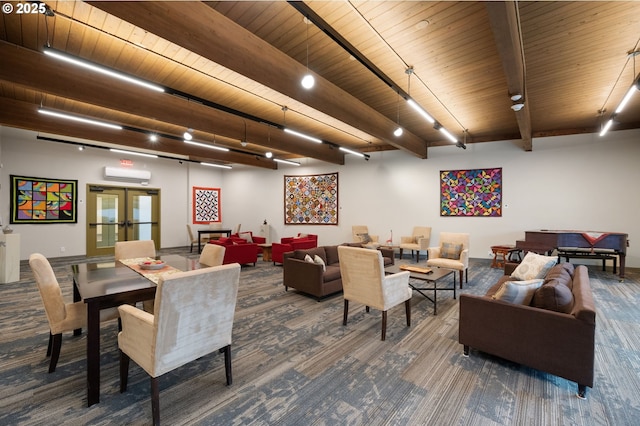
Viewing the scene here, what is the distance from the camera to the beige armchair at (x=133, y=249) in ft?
12.1

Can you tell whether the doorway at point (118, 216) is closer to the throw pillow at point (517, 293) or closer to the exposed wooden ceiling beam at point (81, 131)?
the exposed wooden ceiling beam at point (81, 131)

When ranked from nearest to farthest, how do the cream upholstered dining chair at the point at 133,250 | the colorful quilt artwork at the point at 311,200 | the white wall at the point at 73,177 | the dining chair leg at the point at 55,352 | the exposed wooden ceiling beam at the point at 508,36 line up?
the exposed wooden ceiling beam at the point at 508,36, the dining chair leg at the point at 55,352, the cream upholstered dining chair at the point at 133,250, the white wall at the point at 73,177, the colorful quilt artwork at the point at 311,200

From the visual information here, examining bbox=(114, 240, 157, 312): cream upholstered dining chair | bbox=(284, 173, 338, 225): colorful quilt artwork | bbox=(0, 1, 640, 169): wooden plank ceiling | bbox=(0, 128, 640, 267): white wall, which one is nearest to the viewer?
bbox=(0, 1, 640, 169): wooden plank ceiling

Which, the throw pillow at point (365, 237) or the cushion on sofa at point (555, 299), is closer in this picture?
the cushion on sofa at point (555, 299)

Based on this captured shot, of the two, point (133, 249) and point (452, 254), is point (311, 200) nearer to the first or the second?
point (452, 254)

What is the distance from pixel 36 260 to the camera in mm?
2221

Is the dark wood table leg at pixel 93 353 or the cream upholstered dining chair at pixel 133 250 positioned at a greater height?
the cream upholstered dining chair at pixel 133 250

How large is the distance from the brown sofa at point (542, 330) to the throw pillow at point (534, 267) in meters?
0.36

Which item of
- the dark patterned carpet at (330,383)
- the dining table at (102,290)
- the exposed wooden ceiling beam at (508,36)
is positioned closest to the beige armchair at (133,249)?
the dining table at (102,290)

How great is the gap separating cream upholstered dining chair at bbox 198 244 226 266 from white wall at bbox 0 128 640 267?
20.4 feet

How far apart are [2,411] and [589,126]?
9861 mm

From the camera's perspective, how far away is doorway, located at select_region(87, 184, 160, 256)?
8.40 metres

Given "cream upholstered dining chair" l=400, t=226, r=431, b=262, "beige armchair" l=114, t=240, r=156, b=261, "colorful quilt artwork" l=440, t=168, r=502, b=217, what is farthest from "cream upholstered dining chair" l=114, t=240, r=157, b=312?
"colorful quilt artwork" l=440, t=168, r=502, b=217

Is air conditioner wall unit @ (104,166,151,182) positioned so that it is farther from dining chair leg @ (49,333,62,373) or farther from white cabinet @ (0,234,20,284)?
dining chair leg @ (49,333,62,373)
